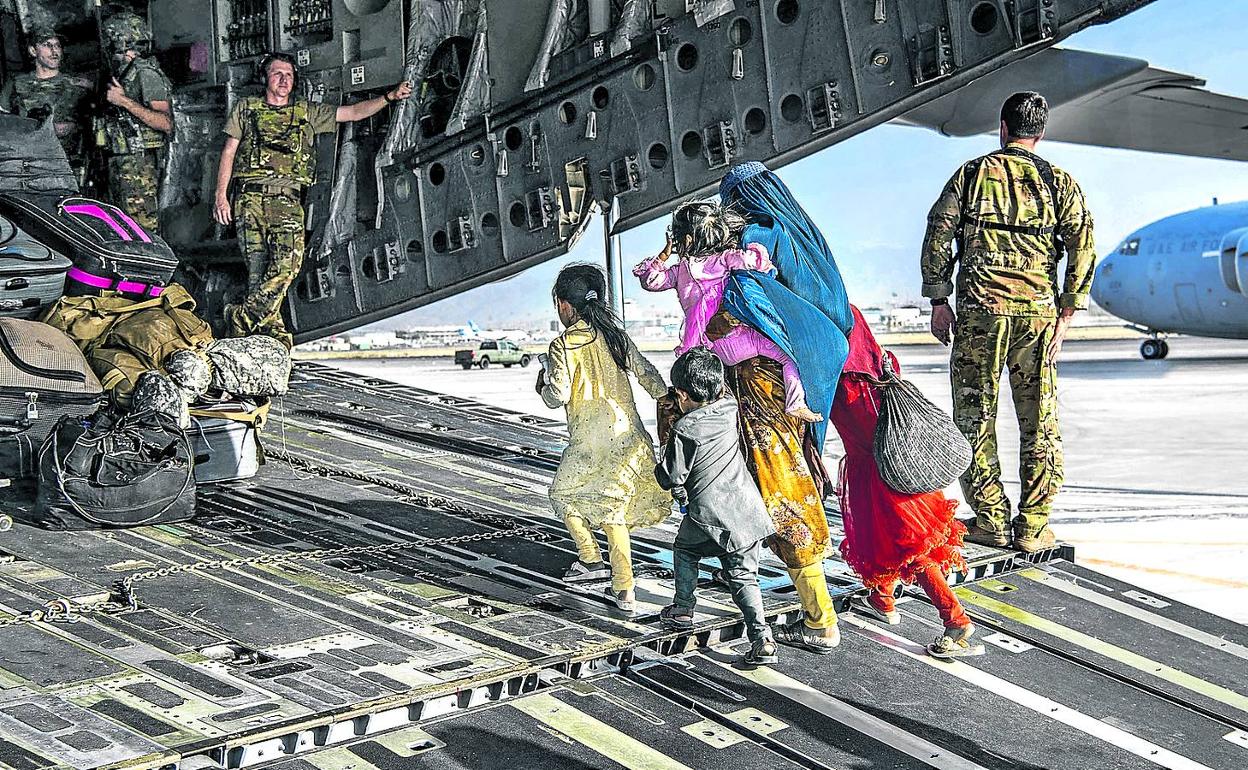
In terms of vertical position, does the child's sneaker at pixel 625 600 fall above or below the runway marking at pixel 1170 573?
above

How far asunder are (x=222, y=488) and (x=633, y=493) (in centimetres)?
260

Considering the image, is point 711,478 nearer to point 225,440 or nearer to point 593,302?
point 593,302

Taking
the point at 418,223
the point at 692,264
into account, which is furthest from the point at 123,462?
the point at 418,223

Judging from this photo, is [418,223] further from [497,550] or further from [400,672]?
[400,672]

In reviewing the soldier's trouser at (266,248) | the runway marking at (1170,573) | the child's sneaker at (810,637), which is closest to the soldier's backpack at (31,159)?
the soldier's trouser at (266,248)

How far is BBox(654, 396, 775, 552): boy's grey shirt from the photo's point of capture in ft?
12.3

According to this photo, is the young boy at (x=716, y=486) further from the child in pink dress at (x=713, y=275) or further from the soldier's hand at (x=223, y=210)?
the soldier's hand at (x=223, y=210)

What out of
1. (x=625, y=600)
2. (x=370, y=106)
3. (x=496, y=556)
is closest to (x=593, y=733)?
(x=625, y=600)

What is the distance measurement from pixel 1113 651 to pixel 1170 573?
231 cm

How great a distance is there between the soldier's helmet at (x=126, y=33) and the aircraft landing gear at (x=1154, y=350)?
19308 millimetres

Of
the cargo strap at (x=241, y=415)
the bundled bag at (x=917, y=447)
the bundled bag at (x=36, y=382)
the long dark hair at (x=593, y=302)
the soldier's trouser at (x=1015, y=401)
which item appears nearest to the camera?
the bundled bag at (x=917, y=447)

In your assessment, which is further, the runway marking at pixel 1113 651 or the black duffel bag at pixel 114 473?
the black duffel bag at pixel 114 473

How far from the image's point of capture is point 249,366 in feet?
19.7

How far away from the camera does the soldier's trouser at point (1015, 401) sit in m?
5.10
